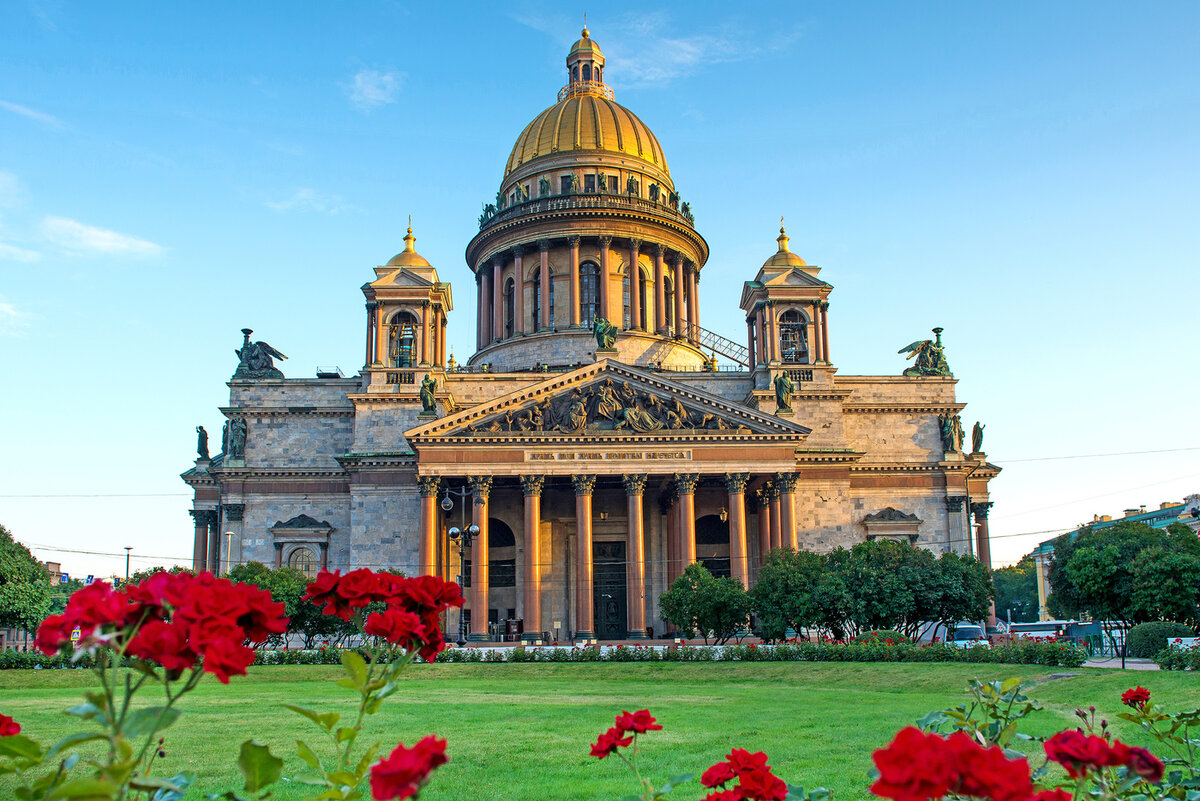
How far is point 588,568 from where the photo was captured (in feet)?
173

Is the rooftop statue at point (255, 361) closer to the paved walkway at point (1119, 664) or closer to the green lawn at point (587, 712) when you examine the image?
the green lawn at point (587, 712)

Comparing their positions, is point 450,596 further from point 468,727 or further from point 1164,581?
point 1164,581

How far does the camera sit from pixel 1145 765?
4520 mm

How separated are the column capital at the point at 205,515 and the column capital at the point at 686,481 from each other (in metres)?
29.0

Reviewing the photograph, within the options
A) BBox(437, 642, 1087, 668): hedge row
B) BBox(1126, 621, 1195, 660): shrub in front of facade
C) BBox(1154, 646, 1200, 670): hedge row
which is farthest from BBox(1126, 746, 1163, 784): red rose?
BBox(1126, 621, 1195, 660): shrub in front of facade

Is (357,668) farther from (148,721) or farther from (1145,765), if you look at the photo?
(1145,765)

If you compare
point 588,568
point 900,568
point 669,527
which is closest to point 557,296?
point 669,527

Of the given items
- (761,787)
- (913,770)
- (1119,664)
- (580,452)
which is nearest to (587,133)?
(580,452)

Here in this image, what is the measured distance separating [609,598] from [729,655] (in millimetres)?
17663

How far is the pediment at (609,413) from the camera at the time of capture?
53344mm

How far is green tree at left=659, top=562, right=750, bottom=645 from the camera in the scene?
150 feet

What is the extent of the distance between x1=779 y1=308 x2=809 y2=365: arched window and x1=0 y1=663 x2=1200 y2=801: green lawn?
28552mm

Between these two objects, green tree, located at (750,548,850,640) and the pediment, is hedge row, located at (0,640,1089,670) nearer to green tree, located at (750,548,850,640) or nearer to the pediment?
green tree, located at (750,548,850,640)

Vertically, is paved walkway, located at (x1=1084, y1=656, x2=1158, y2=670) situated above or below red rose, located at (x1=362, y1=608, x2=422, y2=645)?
below
